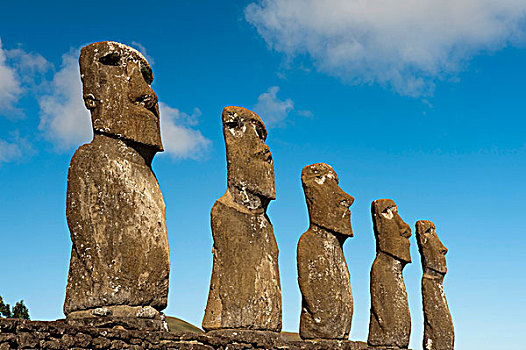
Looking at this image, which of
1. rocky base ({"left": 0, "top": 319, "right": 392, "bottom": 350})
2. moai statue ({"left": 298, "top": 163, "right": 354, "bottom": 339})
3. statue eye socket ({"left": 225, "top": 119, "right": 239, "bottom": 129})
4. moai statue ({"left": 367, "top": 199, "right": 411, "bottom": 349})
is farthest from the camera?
moai statue ({"left": 367, "top": 199, "right": 411, "bottom": 349})

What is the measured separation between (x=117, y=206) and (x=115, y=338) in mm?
1825

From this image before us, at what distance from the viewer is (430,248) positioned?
20.6 meters

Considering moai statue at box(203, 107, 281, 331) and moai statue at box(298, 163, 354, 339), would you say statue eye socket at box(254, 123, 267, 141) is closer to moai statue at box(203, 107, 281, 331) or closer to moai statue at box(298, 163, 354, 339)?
moai statue at box(203, 107, 281, 331)

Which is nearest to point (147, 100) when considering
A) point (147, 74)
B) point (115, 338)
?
point (147, 74)

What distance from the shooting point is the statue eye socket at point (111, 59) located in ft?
35.3

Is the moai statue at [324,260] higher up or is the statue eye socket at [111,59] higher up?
the statue eye socket at [111,59]

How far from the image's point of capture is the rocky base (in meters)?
8.31

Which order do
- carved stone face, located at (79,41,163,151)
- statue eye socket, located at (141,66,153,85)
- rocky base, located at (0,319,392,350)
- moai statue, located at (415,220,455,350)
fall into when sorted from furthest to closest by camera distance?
moai statue, located at (415,220,455,350)
statue eye socket, located at (141,66,153,85)
carved stone face, located at (79,41,163,151)
rocky base, located at (0,319,392,350)

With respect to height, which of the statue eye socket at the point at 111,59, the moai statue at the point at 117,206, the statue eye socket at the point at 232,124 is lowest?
the moai statue at the point at 117,206

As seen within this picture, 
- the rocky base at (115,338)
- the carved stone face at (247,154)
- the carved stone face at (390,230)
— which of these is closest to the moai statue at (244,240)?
the carved stone face at (247,154)

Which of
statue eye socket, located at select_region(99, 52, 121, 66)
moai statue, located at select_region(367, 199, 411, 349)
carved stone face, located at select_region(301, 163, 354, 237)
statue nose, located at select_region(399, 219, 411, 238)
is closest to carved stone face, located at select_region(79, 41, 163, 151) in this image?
statue eye socket, located at select_region(99, 52, 121, 66)

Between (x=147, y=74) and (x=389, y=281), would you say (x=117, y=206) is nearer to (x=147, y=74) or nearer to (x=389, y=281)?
(x=147, y=74)

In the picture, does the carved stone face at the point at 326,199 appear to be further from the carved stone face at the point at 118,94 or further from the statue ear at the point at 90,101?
the statue ear at the point at 90,101

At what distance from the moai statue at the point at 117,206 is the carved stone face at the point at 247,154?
6.74 feet
